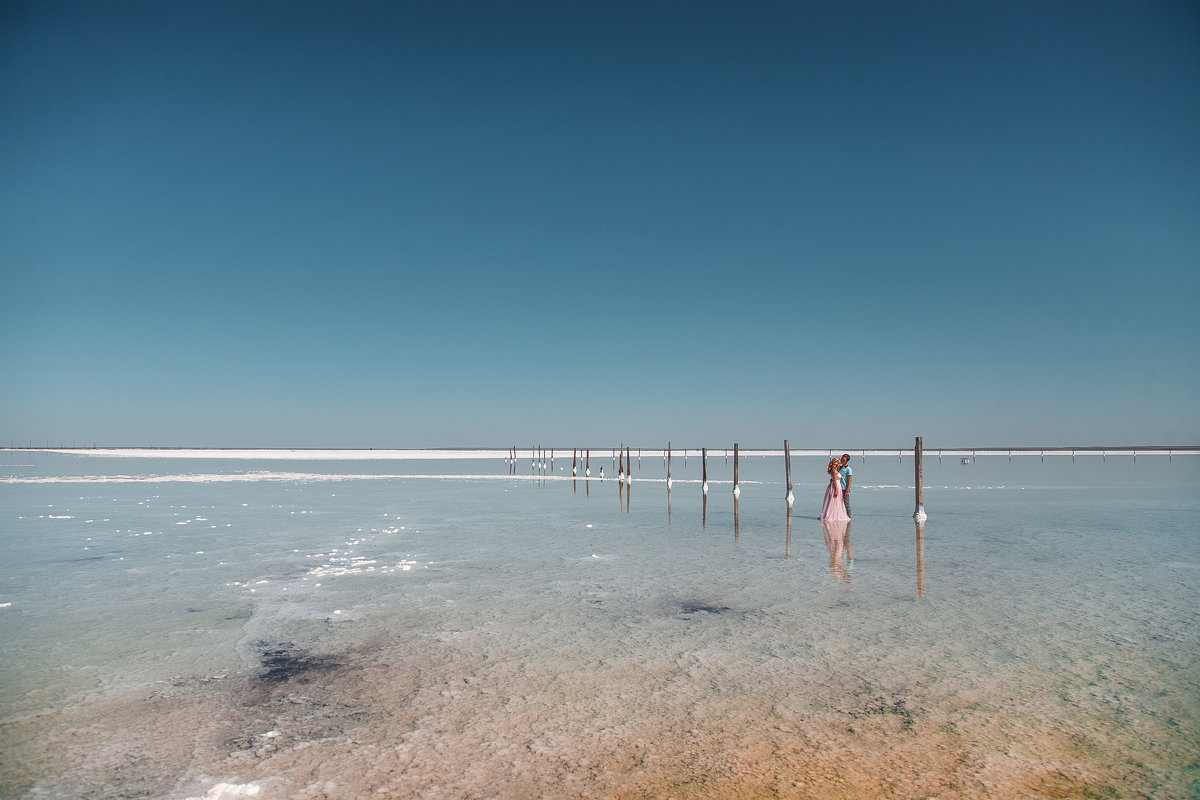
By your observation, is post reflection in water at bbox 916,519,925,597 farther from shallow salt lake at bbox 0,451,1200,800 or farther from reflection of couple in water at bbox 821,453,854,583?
reflection of couple in water at bbox 821,453,854,583

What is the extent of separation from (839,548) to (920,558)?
6.06 feet

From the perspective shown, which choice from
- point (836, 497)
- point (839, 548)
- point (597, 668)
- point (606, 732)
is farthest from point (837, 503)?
point (606, 732)

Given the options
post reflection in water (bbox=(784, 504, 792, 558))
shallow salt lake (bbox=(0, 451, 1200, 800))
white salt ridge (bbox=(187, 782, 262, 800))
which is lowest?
post reflection in water (bbox=(784, 504, 792, 558))

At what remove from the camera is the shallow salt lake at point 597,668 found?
17.2ft

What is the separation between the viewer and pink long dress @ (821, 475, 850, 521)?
20.9 meters

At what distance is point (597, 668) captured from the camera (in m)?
7.59

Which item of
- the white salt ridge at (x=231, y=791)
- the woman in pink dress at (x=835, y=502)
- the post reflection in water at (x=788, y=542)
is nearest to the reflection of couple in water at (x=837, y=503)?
the woman in pink dress at (x=835, y=502)

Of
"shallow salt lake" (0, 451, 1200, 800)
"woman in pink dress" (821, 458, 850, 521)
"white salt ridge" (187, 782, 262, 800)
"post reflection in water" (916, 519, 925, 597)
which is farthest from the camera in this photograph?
"woman in pink dress" (821, 458, 850, 521)

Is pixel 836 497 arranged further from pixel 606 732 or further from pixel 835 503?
pixel 606 732

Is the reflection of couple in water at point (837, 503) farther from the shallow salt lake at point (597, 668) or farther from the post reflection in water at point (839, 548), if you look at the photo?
the shallow salt lake at point (597, 668)

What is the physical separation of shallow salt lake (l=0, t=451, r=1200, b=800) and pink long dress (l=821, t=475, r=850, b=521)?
4.26 metres

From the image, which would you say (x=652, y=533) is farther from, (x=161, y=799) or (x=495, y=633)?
(x=161, y=799)

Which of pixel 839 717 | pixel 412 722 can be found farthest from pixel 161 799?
pixel 839 717

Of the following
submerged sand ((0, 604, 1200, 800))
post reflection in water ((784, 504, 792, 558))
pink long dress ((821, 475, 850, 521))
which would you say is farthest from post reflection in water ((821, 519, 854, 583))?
submerged sand ((0, 604, 1200, 800))
